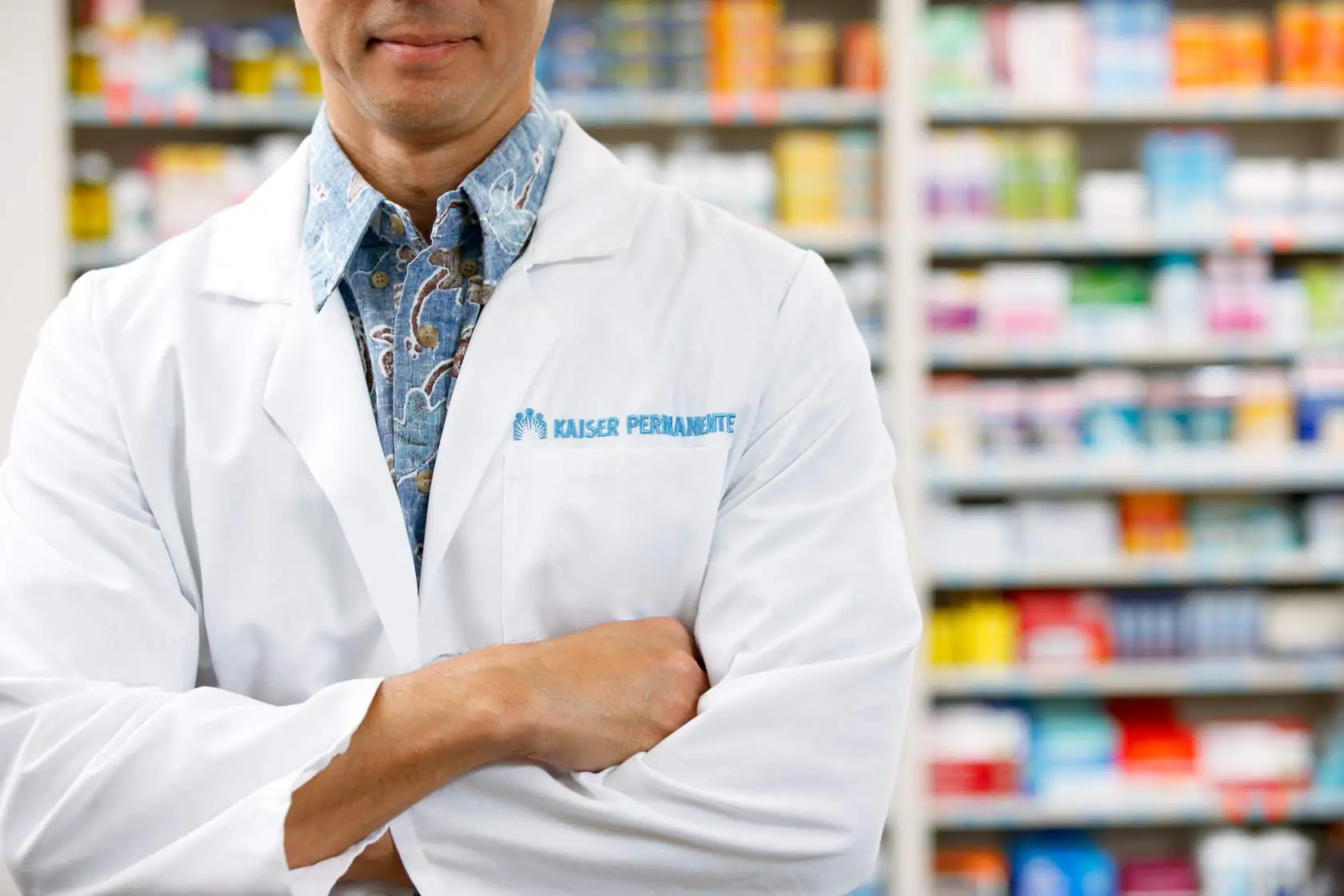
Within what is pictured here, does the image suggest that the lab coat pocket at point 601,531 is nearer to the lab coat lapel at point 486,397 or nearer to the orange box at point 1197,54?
the lab coat lapel at point 486,397

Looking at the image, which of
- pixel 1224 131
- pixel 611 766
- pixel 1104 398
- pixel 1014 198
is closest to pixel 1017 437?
pixel 1104 398

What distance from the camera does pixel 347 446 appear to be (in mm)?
1222

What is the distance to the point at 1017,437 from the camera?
4.09m

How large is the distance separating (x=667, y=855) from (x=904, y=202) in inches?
121

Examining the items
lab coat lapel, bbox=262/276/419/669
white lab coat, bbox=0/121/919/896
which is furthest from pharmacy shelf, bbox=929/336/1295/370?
lab coat lapel, bbox=262/276/419/669

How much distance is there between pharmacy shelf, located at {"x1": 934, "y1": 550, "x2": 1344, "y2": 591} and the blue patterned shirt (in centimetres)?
297

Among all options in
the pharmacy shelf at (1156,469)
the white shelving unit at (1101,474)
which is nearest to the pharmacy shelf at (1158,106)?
the white shelving unit at (1101,474)

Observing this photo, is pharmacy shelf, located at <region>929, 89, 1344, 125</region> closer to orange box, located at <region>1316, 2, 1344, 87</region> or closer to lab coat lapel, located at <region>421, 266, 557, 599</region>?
orange box, located at <region>1316, 2, 1344, 87</region>

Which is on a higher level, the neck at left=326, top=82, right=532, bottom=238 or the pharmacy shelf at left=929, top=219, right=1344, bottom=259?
the neck at left=326, top=82, right=532, bottom=238

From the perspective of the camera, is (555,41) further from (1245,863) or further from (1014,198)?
(1245,863)

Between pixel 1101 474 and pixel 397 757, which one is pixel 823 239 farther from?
pixel 397 757

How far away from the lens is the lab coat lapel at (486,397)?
1214mm

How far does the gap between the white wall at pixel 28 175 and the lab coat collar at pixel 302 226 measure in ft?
9.04

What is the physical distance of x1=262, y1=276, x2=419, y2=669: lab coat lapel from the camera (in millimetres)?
1205
